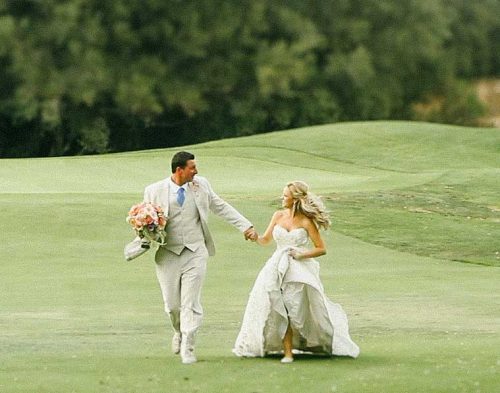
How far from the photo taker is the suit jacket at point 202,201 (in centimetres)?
1284

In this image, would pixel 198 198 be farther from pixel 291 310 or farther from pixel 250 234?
pixel 291 310

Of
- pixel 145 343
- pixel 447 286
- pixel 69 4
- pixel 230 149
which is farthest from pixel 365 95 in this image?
pixel 145 343

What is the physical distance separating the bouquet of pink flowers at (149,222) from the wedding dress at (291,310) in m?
0.96

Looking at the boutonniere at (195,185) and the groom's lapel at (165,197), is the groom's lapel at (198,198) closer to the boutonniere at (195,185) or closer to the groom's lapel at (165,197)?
the boutonniere at (195,185)

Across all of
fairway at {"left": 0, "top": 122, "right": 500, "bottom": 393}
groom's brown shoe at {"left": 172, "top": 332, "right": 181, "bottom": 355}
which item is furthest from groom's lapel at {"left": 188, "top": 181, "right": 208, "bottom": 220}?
fairway at {"left": 0, "top": 122, "right": 500, "bottom": 393}

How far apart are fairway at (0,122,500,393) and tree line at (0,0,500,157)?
18568mm

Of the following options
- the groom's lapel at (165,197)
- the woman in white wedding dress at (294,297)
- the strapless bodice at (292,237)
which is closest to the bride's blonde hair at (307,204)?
the woman in white wedding dress at (294,297)

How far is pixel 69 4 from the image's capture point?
57.1m

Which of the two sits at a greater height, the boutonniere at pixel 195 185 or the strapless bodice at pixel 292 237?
the boutonniere at pixel 195 185

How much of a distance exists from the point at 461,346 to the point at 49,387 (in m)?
4.17

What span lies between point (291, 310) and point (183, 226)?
123 cm

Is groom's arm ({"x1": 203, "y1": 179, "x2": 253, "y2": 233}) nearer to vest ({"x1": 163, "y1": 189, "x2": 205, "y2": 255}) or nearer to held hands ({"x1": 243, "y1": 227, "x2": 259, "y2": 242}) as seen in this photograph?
held hands ({"x1": 243, "y1": 227, "x2": 259, "y2": 242})

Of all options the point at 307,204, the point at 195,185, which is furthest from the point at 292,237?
the point at 195,185

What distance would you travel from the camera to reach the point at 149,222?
12.5 m
